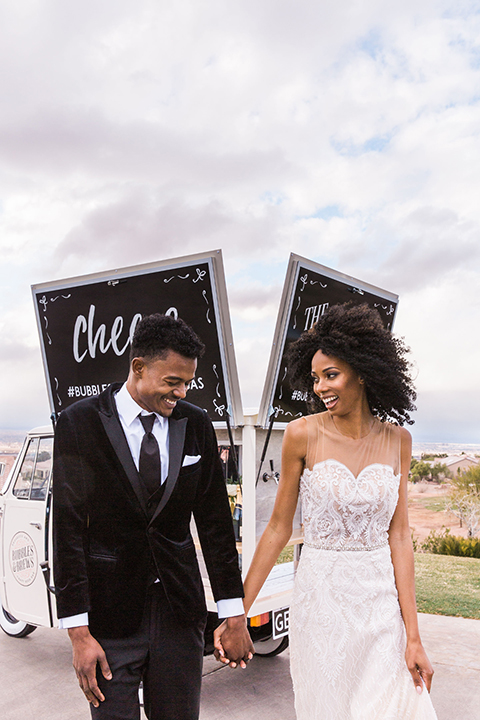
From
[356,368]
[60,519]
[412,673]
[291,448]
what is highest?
[356,368]

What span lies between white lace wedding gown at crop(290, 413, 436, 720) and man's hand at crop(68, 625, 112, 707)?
0.74 meters

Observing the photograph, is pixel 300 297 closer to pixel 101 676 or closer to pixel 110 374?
pixel 110 374

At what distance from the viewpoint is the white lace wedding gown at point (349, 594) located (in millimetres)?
2086

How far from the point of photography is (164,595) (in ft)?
6.71

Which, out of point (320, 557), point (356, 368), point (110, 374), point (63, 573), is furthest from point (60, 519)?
point (110, 374)

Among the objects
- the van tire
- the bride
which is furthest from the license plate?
the van tire

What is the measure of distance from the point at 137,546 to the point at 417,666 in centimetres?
108

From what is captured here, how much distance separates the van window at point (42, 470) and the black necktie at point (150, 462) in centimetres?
325

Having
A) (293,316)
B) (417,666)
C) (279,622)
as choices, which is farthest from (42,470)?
(417,666)

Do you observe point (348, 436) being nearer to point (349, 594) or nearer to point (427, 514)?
point (349, 594)

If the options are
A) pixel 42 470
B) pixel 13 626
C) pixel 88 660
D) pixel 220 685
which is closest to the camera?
pixel 88 660

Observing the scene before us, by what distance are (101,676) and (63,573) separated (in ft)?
1.20

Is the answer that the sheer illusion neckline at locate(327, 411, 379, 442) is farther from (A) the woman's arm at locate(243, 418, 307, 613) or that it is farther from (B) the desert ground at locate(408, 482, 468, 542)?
(B) the desert ground at locate(408, 482, 468, 542)

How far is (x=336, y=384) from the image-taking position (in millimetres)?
2344
